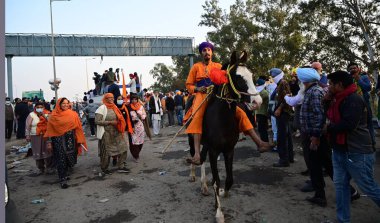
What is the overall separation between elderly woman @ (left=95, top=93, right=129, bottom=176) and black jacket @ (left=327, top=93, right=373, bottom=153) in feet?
17.9

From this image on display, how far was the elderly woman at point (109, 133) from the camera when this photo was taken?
7.55 m

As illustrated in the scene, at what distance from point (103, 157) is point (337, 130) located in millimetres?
5693

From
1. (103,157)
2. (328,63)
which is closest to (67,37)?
(328,63)

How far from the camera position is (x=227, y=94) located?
14.5 ft

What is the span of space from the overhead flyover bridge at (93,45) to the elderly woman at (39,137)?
78.7 feet

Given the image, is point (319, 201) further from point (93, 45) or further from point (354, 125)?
point (93, 45)

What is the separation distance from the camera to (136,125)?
29.5 ft

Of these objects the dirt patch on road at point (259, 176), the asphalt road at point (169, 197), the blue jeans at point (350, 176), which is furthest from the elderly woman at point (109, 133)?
the blue jeans at point (350, 176)

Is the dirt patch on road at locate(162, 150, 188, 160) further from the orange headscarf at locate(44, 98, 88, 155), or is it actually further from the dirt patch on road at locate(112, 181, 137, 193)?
the orange headscarf at locate(44, 98, 88, 155)

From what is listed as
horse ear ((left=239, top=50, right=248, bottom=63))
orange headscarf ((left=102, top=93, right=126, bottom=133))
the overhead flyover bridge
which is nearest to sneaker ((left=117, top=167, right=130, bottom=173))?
orange headscarf ((left=102, top=93, right=126, bottom=133))

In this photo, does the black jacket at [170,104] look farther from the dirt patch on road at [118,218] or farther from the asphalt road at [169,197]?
the dirt patch on road at [118,218]

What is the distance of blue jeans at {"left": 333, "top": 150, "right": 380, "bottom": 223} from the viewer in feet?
11.5

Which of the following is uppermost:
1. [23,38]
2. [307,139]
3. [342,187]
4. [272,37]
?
[23,38]

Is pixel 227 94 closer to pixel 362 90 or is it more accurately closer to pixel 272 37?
pixel 362 90
